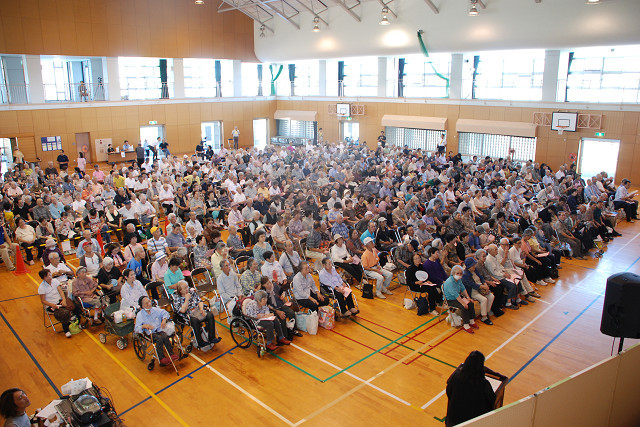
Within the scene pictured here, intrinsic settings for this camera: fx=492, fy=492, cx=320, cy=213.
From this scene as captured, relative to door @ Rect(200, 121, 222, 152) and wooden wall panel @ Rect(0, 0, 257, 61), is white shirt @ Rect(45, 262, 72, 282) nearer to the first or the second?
wooden wall panel @ Rect(0, 0, 257, 61)

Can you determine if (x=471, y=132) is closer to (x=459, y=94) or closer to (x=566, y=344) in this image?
(x=459, y=94)

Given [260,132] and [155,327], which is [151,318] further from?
[260,132]

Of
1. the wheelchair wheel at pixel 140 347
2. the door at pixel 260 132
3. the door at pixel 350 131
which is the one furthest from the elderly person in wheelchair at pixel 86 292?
the door at pixel 260 132

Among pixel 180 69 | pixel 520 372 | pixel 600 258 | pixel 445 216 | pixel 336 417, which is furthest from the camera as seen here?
pixel 180 69

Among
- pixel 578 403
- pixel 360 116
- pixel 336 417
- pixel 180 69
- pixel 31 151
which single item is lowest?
pixel 336 417

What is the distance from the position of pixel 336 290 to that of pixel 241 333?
6.48 feet

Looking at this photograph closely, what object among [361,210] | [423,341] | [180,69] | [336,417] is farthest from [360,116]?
[336,417]

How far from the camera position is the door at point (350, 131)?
32656 millimetres

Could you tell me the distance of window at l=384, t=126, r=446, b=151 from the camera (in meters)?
28.9

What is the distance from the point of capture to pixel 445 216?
14.1m

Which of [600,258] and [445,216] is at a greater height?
[445,216]

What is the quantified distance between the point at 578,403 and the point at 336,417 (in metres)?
3.01

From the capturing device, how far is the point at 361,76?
104 feet

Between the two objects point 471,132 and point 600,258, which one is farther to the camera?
point 471,132
